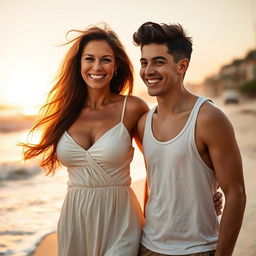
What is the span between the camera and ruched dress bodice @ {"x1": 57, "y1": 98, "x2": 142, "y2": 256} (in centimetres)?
314

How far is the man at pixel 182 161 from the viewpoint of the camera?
2600 mm

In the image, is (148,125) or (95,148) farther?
(95,148)

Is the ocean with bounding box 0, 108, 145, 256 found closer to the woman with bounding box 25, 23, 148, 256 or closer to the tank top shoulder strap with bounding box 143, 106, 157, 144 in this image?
the woman with bounding box 25, 23, 148, 256

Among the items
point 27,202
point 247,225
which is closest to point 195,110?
point 247,225

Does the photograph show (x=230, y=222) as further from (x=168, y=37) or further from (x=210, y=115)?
(x=168, y=37)

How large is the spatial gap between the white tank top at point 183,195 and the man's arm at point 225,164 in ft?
0.30

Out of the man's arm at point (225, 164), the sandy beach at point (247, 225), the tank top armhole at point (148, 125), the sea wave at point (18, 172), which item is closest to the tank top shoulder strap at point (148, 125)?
the tank top armhole at point (148, 125)

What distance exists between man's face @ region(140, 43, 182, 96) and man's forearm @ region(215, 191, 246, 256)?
0.79 metres

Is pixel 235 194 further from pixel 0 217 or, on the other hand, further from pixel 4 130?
pixel 4 130

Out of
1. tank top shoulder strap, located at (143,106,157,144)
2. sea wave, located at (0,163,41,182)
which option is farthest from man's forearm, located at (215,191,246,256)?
sea wave, located at (0,163,41,182)

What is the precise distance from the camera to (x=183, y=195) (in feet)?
9.02

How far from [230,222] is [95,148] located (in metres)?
1.11

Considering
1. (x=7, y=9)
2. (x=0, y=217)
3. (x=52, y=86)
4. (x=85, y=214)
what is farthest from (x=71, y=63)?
(x=7, y=9)

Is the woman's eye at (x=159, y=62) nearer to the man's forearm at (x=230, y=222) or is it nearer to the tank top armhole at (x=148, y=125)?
the tank top armhole at (x=148, y=125)
